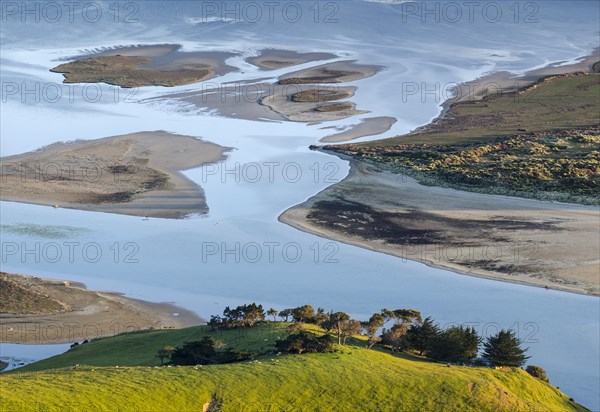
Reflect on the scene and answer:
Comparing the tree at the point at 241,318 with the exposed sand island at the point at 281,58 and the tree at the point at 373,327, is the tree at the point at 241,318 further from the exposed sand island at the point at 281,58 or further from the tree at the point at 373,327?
the exposed sand island at the point at 281,58

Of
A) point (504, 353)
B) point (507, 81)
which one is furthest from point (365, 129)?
point (504, 353)

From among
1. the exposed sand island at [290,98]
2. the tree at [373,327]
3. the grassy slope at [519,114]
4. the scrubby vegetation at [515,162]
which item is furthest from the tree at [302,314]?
the exposed sand island at [290,98]

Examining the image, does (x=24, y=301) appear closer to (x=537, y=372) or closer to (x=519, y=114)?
(x=537, y=372)

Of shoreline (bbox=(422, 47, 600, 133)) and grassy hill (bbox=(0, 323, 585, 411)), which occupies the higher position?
shoreline (bbox=(422, 47, 600, 133))

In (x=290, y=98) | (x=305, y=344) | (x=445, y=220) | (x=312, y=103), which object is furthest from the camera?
(x=290, y=98)

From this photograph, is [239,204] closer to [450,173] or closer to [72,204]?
[72,204]

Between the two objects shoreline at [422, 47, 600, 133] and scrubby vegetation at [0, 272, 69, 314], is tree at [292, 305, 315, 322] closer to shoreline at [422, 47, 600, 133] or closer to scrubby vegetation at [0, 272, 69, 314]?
scrubby vegetation at [0, 272, 69, 314]

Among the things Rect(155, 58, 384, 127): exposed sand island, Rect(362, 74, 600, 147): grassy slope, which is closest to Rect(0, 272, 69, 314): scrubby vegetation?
Rect(362, 74, 600, 147): grassy slope
